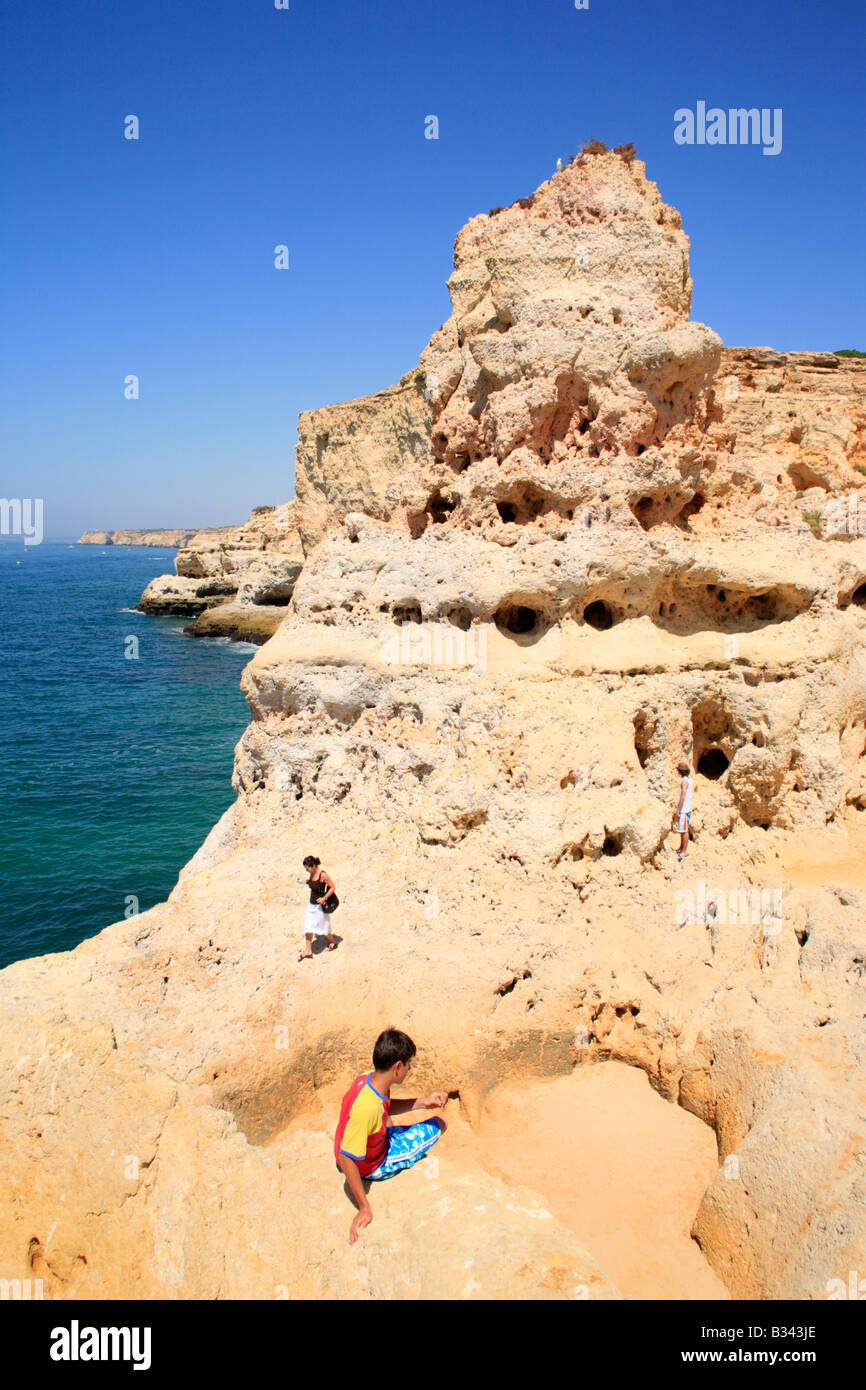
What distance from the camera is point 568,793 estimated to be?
7.23m

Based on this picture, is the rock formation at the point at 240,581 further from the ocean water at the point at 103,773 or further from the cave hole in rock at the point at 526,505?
the cave hole in rock at the point at 526,505

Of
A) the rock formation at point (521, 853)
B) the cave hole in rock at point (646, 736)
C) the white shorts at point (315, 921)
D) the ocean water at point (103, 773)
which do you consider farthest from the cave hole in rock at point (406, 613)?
the ocean water at point (103, 773)

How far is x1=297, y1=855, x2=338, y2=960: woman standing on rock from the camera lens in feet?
21.8

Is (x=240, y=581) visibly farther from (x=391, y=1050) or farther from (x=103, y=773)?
(x=391, y=1050)

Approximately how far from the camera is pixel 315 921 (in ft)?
21.8

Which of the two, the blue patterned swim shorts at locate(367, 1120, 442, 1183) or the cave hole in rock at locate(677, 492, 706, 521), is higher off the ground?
the cave hole in rock at locate(677, 492, 706, 521)

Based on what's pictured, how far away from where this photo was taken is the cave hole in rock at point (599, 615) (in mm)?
8305

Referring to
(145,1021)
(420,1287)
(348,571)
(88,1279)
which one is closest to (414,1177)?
(420,1287)

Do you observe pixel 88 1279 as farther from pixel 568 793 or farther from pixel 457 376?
pixel 457 376

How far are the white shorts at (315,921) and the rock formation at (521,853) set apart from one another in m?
0.23

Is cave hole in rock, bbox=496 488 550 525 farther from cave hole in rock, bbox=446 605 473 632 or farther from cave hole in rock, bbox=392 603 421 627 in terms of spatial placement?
cave hole in rock, bbox=392 603 421 627

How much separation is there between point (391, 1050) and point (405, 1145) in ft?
2.91

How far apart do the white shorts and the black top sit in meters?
0.06

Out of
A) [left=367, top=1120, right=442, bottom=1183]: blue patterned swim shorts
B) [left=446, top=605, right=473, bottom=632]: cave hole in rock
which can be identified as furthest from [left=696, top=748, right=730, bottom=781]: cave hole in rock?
[left=367, top=1120, right=442, bottom=1183]: blue patterned swim shorts
